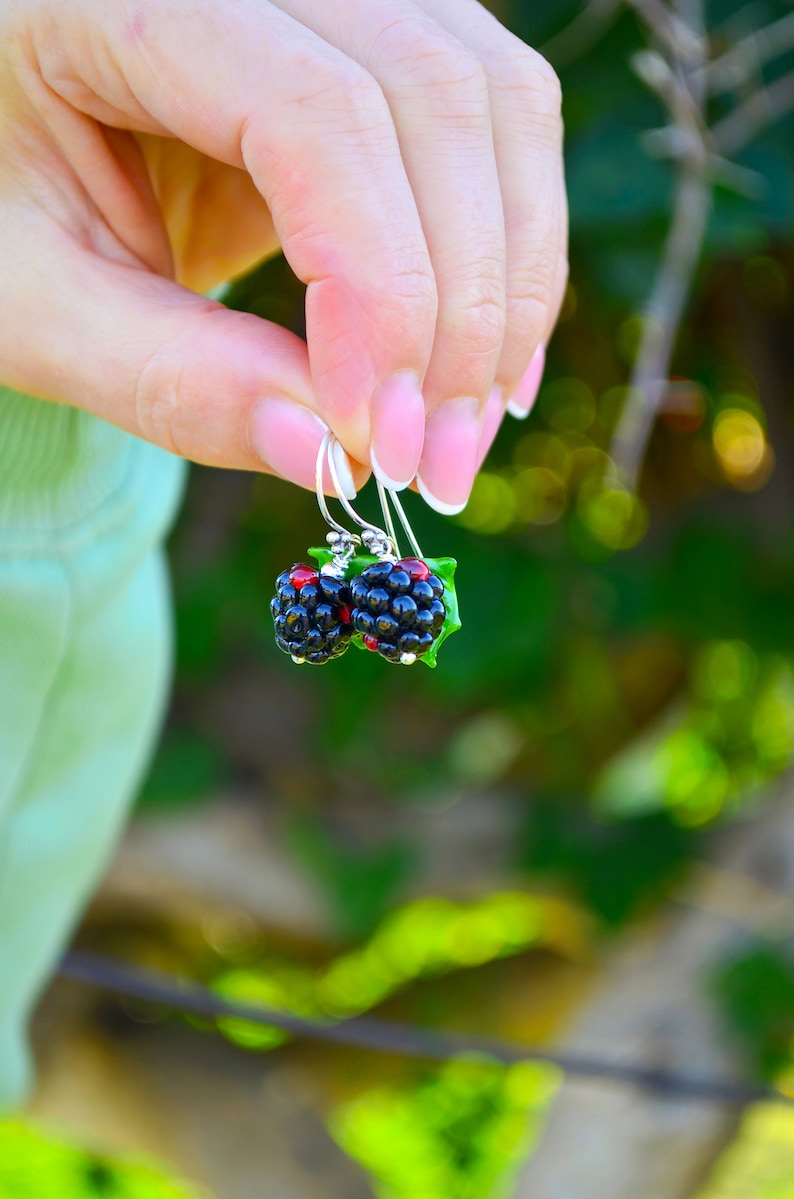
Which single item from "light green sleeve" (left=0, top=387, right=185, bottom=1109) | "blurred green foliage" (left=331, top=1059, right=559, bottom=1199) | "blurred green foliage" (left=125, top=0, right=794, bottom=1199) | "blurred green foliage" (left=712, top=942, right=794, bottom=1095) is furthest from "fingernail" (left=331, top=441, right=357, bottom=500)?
"blurred green foliage" (left=331, top=1059, right=559, bottom=1199)

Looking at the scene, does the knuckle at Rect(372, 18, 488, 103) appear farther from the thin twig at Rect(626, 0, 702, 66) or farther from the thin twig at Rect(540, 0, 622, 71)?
the thin twig at Rect(540, 0, 622, 71)

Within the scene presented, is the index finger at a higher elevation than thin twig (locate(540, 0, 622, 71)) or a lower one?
lower

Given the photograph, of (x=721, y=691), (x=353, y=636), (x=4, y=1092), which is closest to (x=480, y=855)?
(x=721, y=691)

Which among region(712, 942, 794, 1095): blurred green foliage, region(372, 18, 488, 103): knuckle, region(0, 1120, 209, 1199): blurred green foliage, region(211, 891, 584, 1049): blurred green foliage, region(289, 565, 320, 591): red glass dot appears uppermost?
region(372, 18, 488, 103): knuckle

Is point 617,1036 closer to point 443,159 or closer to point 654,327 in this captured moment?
point 654,327

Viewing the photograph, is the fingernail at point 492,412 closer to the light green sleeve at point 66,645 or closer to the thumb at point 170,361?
the thumb at point 170,361

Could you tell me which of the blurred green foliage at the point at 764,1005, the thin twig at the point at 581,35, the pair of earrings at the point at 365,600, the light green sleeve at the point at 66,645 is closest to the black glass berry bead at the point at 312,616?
the pair of earrings at the point at 365,600

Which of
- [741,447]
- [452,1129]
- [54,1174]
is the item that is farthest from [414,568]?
[54,1174]
